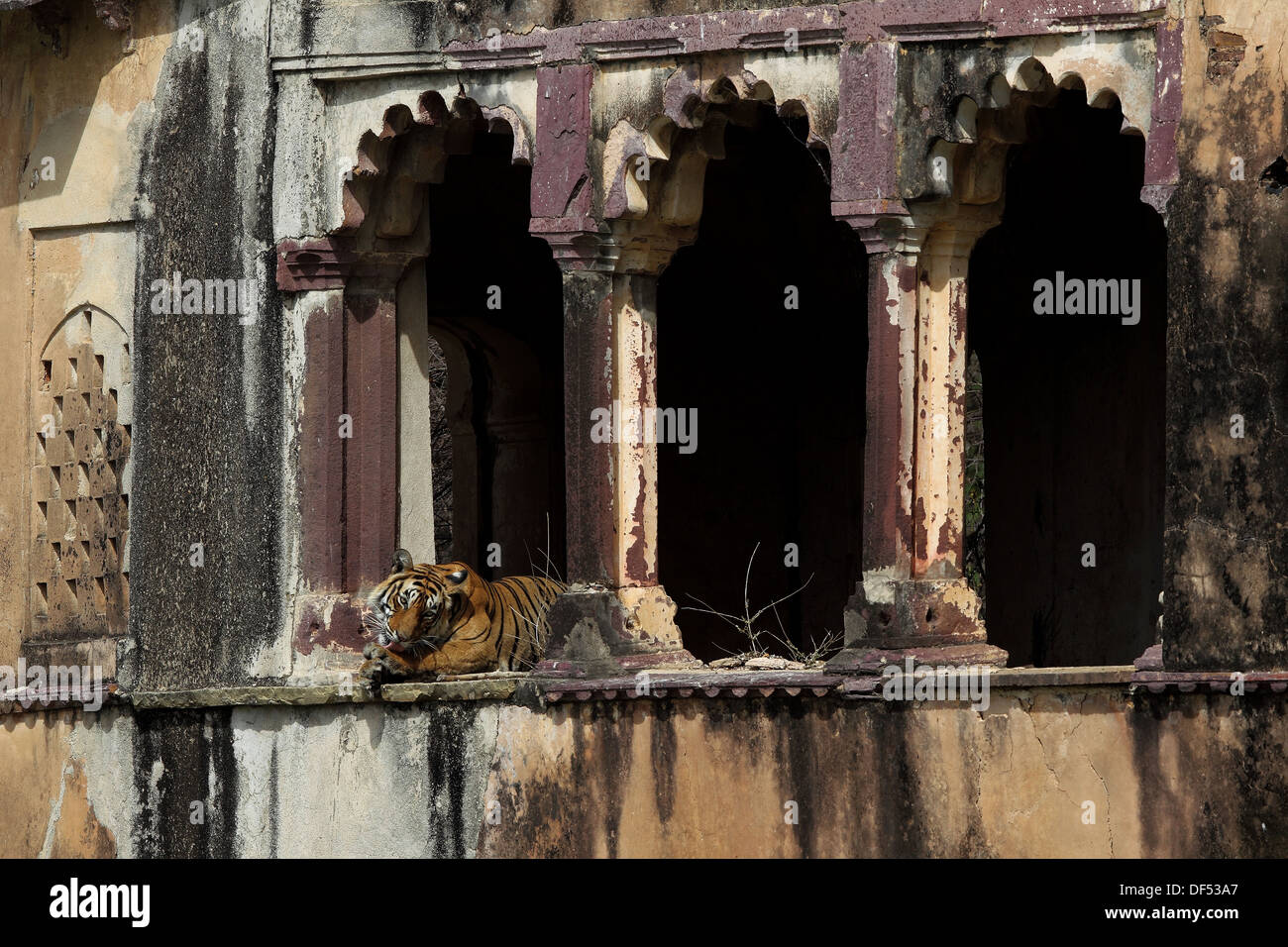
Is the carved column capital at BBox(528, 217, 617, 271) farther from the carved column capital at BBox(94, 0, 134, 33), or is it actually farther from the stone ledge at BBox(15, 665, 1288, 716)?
the carved column capital at BBox(94, 0, 134, 33)

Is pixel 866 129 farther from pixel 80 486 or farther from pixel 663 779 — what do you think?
pixel 80 486

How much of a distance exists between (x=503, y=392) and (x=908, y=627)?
5.72 m

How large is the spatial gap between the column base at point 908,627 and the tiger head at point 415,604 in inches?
80.8

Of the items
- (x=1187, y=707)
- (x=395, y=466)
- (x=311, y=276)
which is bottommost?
(x=1187, y=707)

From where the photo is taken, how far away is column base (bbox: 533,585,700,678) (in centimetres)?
1220

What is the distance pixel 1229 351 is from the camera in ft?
35.7

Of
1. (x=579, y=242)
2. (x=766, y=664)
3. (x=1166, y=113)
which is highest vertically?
(x=1166, y=113)

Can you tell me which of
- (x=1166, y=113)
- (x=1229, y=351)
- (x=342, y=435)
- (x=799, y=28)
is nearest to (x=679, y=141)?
(x=799, y=28)

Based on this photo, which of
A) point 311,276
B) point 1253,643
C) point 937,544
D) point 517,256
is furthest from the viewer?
point 517,256

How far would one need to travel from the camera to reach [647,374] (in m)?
12.5

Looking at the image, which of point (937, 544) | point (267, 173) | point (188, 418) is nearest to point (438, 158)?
point (267, 173)

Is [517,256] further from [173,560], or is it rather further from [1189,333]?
[1189,333]

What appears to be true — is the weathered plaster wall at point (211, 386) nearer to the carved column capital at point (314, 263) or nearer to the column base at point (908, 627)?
the carved column capital at point (314, 263)

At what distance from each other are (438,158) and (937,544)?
303 cm
